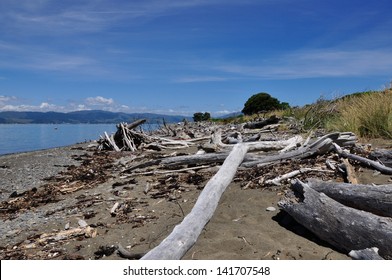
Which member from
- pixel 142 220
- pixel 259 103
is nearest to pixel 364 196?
pixel 142 220

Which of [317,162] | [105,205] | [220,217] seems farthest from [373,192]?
[105,205]

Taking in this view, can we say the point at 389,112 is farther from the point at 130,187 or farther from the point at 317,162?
the point at 130,187

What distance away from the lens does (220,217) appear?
17.4ft

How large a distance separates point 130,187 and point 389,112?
7303 mm

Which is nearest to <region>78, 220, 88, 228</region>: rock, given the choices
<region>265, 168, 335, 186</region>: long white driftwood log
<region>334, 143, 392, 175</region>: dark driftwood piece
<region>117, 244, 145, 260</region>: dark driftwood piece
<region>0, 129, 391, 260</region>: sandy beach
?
<region>0, 129, 391, 260</region>: sandy beach

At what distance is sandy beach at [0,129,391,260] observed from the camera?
431cm

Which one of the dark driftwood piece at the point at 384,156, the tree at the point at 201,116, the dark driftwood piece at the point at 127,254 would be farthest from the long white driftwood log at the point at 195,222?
the tree at the point at 201,116

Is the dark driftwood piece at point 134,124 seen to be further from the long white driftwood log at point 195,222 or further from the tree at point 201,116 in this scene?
the tree at point 201,116

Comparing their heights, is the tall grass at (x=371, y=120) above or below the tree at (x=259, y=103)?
below

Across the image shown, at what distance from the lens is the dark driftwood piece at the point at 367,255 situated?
3.49 metres

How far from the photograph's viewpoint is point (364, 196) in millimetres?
4430

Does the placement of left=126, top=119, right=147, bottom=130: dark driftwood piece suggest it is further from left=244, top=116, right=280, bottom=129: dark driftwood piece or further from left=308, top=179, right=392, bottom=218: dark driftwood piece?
left=308, top=179, right=392, bottom=218: dark driftwood piece

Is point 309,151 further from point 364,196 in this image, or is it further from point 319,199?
point 319,199

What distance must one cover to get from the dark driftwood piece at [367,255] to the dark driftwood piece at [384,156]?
137 inches
